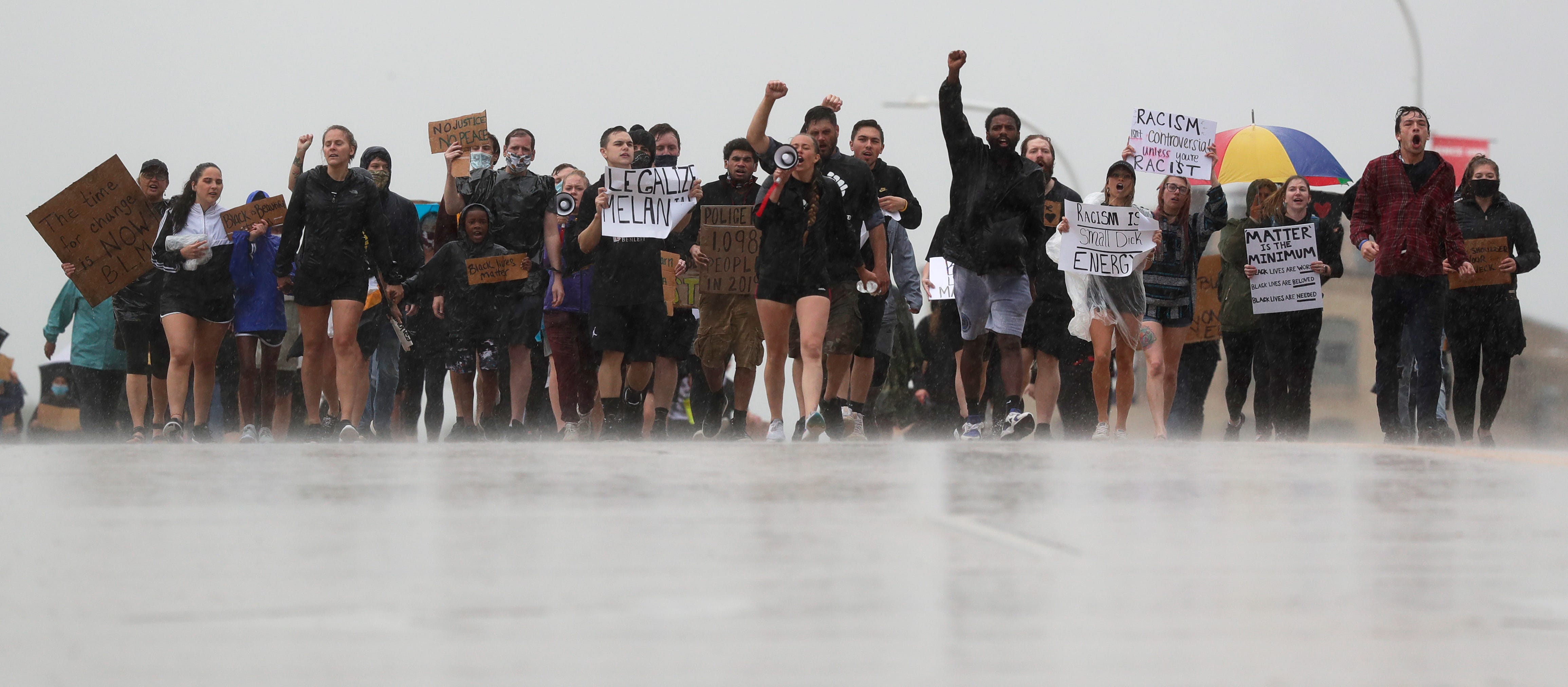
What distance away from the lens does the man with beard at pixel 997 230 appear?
34.2 feet

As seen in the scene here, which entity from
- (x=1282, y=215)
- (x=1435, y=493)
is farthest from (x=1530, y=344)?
(x=1435, y=493)

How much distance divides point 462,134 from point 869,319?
11.8ft

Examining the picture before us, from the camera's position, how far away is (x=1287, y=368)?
39.7 feet

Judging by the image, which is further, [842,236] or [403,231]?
[403,231]

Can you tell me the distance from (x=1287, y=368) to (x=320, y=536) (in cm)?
851

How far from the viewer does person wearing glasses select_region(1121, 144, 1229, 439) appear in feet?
37.1

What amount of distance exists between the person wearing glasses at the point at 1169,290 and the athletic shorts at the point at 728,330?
2.41 meters

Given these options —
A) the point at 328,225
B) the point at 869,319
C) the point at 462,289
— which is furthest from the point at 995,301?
the point at 328,225

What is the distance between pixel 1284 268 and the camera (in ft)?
39.3

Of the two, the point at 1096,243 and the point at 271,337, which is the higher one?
the point at 1096,243

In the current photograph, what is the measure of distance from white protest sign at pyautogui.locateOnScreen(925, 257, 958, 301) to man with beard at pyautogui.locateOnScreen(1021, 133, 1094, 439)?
1.99 m

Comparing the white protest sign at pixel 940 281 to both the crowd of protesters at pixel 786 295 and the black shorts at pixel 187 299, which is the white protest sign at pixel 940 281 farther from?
the black shorts at pixel 187 299

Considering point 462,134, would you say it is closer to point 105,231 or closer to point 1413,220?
point 105,231

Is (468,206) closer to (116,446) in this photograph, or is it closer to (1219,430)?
(116,446)
